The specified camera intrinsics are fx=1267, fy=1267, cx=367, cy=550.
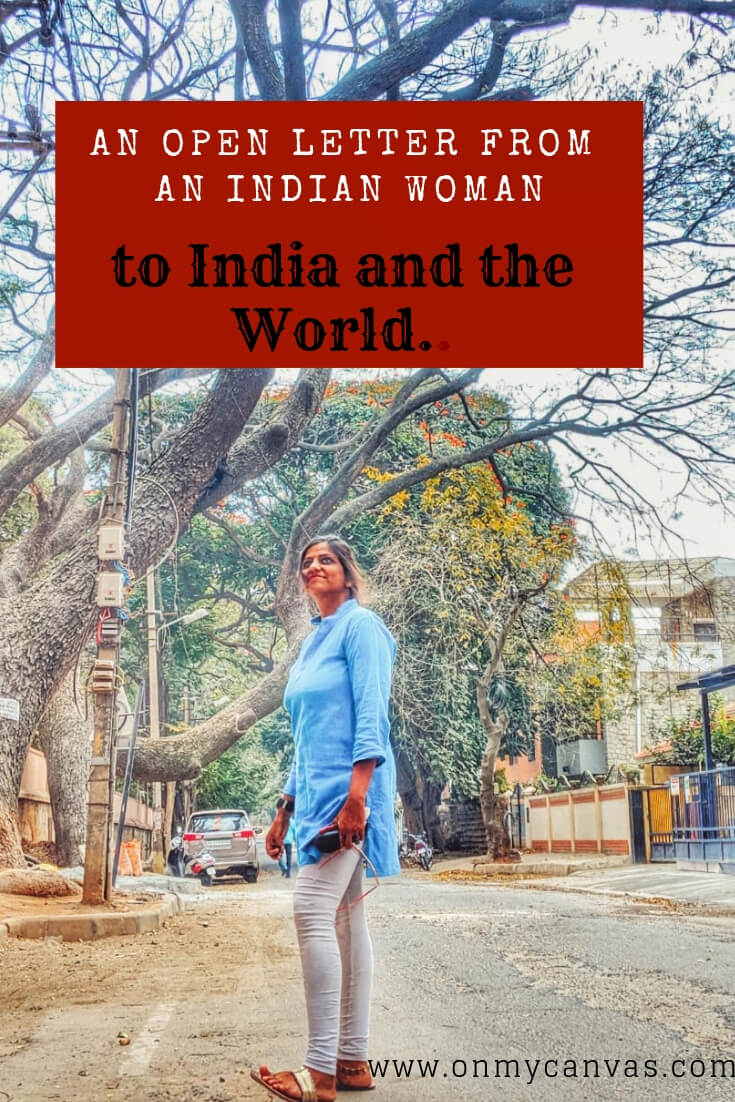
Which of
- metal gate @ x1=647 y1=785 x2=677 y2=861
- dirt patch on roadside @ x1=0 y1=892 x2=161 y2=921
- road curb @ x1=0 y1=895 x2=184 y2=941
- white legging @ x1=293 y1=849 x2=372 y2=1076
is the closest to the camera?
white legging @ x1=293 y1=849 x2=372 y2=1076

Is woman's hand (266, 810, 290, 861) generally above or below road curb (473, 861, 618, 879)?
above

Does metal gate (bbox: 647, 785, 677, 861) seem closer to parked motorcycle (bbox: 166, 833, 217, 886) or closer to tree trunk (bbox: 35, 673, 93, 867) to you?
parked motorcycle (bbox: 166, 833, 217, 886)

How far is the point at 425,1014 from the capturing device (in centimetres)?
529

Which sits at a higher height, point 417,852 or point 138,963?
point 138,963

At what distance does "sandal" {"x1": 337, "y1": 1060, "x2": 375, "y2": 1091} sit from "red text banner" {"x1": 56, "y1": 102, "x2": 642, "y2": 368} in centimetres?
463

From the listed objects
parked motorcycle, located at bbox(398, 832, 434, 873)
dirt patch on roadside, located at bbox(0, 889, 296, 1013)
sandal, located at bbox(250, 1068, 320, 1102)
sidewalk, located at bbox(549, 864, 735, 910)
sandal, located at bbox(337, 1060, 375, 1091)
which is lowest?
parked motorcycle, located at bbox(398, 832, 434, 873)

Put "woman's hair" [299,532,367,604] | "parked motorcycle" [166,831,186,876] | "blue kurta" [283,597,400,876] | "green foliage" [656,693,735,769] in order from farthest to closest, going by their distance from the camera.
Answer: "parked motorcycle" [166,831,186,876], "green foliage" [656,693,735,769], "woman's hair" [299,532,367,604], "blue kurta" [283,597,400,876]

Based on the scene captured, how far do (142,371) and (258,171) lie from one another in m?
6.44

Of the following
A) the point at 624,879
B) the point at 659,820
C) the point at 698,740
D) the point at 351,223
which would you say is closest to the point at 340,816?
the point at 351,223

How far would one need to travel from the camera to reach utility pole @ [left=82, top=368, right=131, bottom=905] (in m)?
11.3

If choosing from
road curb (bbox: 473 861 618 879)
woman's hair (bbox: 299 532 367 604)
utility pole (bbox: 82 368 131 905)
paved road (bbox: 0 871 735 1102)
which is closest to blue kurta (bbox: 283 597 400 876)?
woman's hair (bbox: 299 532 367 604)

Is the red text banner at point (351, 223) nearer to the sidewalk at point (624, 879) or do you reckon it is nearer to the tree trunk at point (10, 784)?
the tree trunk at point (10, 784)

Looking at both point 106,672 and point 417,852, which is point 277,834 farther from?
point 417,852

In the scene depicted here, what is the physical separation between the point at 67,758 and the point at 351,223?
11.3m
